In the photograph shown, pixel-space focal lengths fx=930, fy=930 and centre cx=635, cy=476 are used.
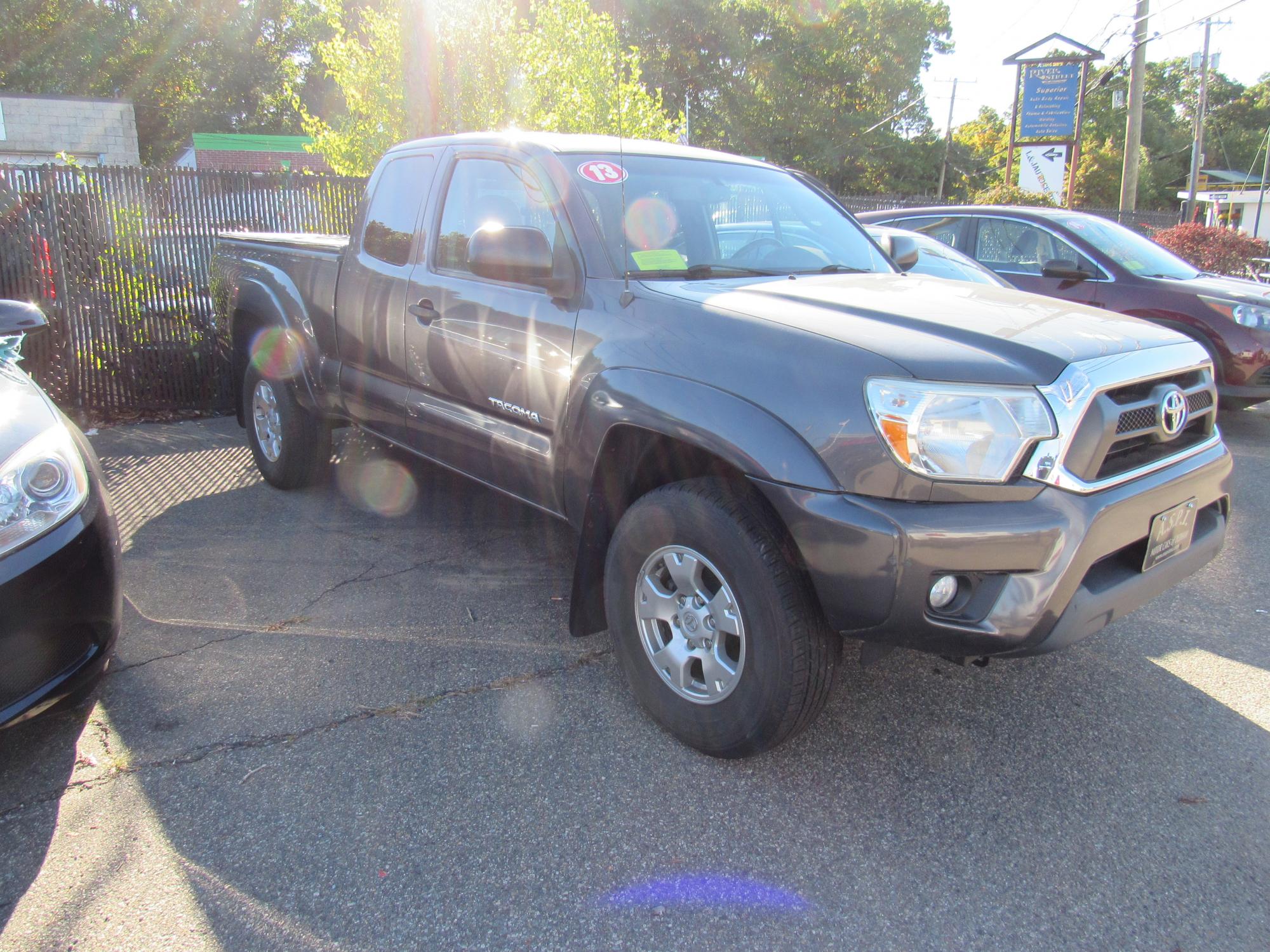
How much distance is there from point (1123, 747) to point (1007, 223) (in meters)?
6.14

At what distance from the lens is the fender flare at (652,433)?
2.39 m

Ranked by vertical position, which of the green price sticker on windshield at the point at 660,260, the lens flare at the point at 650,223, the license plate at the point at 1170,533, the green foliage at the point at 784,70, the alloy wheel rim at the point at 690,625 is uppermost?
the green foliage at the point at 784,70

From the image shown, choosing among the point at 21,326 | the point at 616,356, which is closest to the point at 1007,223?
the point at 616,356

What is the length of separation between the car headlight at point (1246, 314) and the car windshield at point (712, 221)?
4.25 metres

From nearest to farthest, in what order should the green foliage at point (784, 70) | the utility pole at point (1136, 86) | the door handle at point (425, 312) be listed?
the door handle at point (425, 312) → the utility pole at point (1136, 86) → the green foliage at point (784, 70)

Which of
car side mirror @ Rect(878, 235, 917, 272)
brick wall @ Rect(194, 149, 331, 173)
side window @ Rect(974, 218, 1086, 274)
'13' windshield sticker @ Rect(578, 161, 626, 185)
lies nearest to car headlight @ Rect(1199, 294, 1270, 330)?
side window @ Rect(974, 218, 1086, 274)

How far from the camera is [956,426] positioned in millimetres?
2273

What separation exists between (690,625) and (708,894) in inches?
29.3

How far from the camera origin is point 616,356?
288cm

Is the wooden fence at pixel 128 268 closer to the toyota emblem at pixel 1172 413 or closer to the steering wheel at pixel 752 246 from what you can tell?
the steering wheel at pixel 752 246

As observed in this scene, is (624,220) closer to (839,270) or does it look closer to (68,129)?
(839,270)

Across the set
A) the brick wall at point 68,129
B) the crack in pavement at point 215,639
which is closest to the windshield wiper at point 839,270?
the crack in pavement at point 215,639

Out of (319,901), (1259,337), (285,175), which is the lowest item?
(319,901)

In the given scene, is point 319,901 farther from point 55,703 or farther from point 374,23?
point 374,23
